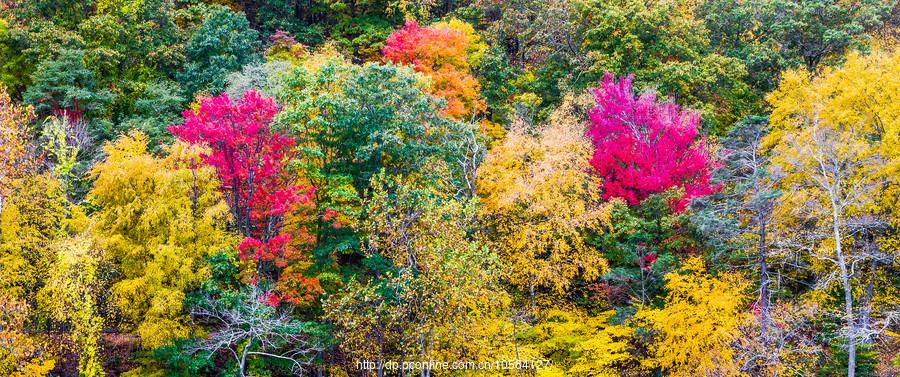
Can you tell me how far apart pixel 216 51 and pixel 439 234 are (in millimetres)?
21276

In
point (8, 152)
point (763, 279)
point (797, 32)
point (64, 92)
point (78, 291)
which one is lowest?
point (78, 291)

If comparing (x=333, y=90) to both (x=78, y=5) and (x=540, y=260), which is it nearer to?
(x=540, y=260)

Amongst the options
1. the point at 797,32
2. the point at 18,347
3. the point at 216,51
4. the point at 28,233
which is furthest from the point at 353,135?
the point at 797,32

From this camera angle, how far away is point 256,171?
29172mm

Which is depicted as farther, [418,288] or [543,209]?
[543,209]

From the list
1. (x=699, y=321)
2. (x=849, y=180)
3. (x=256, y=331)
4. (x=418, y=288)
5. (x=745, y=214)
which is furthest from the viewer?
(x=849, y=180)

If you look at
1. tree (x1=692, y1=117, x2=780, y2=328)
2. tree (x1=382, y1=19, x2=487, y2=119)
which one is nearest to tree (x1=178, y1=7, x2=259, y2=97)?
tree (x1=382, y1=19, x2=487, y2=119)

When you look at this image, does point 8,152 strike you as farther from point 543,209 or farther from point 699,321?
point 699,321

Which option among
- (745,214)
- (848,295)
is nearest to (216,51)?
(745,214)

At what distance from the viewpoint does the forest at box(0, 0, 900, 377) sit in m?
26.9

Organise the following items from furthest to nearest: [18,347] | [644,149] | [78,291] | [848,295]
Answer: [644,149], [848,295], [78,291], [18,347]

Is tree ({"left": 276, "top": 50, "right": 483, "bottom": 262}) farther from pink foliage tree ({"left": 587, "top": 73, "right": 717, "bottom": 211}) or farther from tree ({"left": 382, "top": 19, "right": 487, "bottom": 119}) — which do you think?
pink foliage tree ({"left": 587, "top": 73, "right": 717, "bottom": 211})

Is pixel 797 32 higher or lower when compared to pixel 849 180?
higher

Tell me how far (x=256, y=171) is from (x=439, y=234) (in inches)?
299
